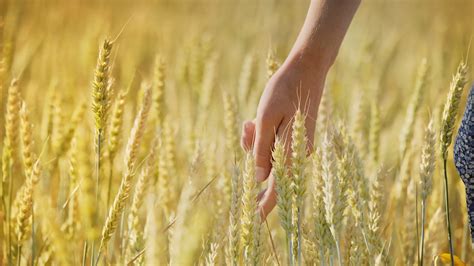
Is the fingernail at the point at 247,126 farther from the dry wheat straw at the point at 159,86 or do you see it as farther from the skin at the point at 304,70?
the dry wheat straw at the point at 159,86

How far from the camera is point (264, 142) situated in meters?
1.48

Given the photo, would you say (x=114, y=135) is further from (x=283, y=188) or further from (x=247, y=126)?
(x=283, y=188)

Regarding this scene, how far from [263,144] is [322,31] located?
0.24 m

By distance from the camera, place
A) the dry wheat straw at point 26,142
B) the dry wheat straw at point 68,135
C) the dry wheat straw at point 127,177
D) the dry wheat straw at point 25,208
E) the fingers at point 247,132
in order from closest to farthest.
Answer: the dry wheat straw at point 127,177 < the dry wheat straw at point 25,208 < the dry wheat straw at point 26,142 < the fingers at point 247,132 < the dry wheat straw at point 68,135

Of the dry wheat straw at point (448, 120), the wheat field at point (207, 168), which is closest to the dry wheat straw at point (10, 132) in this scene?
the wheat field at point (207, 168)

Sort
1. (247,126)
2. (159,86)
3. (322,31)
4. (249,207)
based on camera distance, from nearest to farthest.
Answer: (249,207), (322,31), (247,126), (159,86)

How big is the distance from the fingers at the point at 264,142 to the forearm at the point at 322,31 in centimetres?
13

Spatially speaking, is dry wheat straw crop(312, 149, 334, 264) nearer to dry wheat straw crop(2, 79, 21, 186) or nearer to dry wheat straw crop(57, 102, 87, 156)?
dry wheat straw crop(2, 79, 21, 186)

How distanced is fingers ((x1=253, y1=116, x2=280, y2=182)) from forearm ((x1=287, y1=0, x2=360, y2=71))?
0.13 m

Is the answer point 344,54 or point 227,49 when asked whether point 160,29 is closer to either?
point 227,49

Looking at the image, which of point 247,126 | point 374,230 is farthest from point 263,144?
point 374,230

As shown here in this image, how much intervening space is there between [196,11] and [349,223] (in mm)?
4806

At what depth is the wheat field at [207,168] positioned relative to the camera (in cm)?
130

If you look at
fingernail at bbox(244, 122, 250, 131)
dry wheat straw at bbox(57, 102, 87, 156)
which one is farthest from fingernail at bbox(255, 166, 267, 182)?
dry wheat straw at bbox(57, 102, 87, 156)
